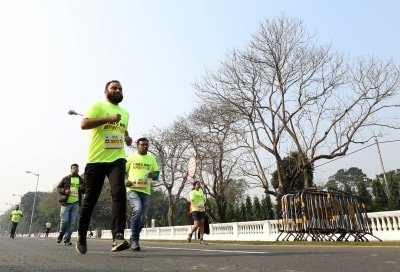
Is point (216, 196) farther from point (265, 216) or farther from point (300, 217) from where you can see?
point (300, 217)

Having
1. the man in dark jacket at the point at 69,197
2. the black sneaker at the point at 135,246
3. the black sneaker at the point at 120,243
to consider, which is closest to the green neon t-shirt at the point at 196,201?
the man in dark jacket at the point at 69,197

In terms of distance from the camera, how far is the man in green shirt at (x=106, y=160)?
4.70m

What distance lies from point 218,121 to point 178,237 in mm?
8661

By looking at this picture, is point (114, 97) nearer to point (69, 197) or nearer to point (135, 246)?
point (135, 246)

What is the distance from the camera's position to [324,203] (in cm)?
1281

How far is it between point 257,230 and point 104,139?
52.8ft

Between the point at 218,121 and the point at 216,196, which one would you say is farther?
the point at 216,196


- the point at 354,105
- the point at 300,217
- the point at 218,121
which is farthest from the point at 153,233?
A: the point at 300,217

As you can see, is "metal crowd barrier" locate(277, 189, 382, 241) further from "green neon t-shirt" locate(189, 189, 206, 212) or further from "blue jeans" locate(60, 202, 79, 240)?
"blue jeans" locate(60, 202, 79, 240)

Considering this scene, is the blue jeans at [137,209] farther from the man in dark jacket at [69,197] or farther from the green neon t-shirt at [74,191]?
the green neon t-shirt at [74,191]

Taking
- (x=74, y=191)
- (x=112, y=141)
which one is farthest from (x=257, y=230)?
(x=112, y=141)

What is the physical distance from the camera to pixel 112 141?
489cm

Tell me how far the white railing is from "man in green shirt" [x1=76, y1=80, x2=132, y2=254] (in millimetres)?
11782

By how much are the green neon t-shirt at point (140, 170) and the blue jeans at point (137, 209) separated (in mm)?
94
